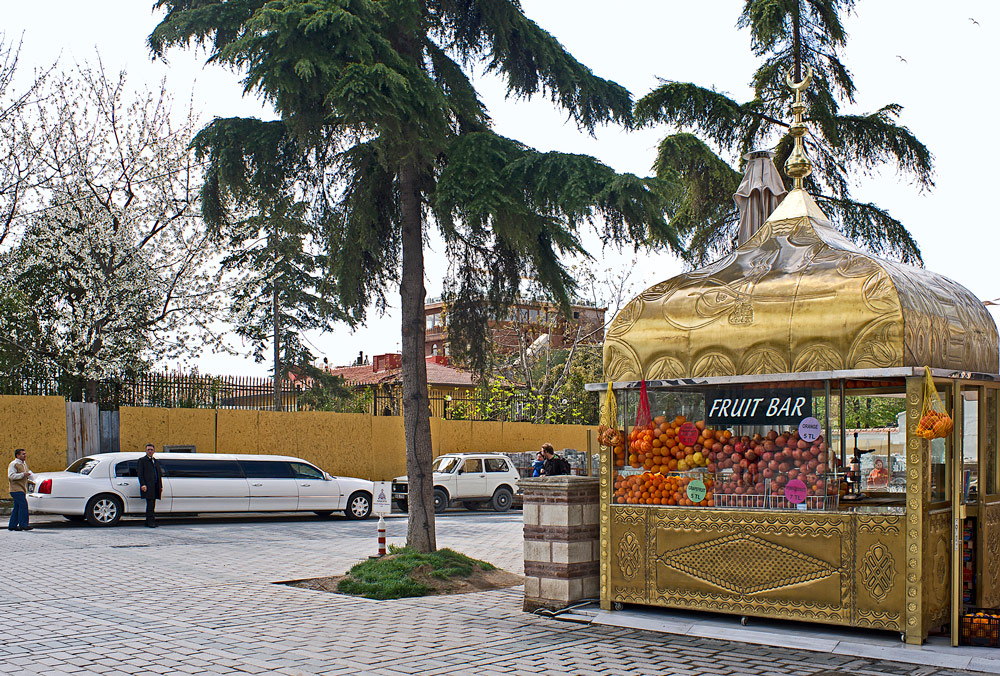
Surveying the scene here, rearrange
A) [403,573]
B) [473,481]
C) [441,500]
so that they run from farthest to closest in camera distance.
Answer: [473,481]
[441,500]
[403,573]

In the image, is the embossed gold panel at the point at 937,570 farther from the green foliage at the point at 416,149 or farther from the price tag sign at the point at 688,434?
the green foliage at the point at 416,149

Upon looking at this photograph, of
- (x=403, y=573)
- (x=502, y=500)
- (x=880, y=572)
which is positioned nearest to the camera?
(x=880, y=572)

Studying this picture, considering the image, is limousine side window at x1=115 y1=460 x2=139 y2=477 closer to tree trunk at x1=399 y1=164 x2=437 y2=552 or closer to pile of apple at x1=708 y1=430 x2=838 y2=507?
tree trunk at x1=399 y1=164 x2=437 y2=552

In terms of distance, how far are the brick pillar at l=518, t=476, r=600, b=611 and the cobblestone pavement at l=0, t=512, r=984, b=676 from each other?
370 mm

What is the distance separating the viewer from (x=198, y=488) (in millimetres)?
21062

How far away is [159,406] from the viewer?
25312 mm

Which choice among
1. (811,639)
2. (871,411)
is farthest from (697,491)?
(871,411)

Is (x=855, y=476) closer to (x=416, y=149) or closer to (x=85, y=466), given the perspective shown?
(x=416, y=149)

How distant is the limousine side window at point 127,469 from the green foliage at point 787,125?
1258 centimetres

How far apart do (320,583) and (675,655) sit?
546 cm

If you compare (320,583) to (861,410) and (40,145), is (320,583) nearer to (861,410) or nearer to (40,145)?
(861,410)

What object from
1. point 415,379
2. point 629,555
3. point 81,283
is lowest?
point 629,555

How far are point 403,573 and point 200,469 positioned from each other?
10880 millimetres

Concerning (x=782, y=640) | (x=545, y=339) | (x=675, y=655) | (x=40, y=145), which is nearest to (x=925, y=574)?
(x=782, y=640)
